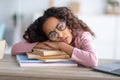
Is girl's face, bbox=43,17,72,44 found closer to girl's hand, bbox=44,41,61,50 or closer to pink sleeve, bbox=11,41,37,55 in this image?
girl's hand, bbox=44,41,61,50

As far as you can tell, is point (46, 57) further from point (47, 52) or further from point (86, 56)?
point (86, 56)

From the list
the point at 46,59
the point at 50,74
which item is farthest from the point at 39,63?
the point at 50,74

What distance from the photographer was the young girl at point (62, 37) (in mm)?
1277

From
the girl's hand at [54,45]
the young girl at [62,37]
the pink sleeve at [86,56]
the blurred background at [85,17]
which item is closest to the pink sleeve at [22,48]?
the young girl at [62,37]

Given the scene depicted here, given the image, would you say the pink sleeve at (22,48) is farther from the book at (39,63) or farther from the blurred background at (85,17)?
the blurred background at (85,17)

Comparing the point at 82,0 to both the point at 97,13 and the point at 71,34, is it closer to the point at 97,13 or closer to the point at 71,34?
the point at 97,13

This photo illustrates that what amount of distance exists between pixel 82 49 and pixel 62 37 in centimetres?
11

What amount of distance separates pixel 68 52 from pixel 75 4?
282cm

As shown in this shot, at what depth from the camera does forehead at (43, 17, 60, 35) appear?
4.36 feet

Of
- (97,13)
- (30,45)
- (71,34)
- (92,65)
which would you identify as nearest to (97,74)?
(92,65)

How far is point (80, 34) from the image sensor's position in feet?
4.63

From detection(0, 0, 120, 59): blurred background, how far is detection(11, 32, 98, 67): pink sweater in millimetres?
2304

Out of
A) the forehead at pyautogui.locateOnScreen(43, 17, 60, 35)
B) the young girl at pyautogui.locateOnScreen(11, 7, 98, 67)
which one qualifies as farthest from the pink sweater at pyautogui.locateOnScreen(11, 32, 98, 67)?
the forehead at pyautogui.locateOnScreen(43, 17, 60, 35)

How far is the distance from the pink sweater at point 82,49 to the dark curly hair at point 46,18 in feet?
A: 0.13
